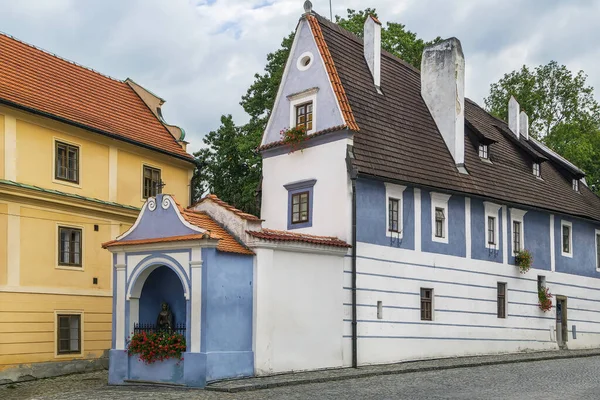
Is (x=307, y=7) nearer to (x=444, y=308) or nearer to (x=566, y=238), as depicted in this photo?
(x=444, y=308)

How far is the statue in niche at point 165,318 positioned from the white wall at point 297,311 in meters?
2.21

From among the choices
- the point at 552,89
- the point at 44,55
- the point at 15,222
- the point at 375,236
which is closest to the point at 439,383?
the point at 375,236

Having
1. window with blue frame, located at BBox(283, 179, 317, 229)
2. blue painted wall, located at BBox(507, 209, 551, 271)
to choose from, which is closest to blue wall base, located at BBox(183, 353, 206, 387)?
window with blue frame, located at BBox(283, 179, 317, 229)

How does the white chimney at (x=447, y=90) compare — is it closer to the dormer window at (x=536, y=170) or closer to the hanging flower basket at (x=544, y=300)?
the dormer window at (x=536, y=170)

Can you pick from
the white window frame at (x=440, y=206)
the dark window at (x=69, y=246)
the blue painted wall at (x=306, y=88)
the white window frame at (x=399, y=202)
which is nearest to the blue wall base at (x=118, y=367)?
the dark window at (x=69, y=246)

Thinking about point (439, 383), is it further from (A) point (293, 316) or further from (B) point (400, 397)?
(A) point (293, 316)

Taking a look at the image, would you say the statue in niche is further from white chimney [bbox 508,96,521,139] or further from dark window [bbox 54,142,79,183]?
white chimney [bbox 508,96,521,139]

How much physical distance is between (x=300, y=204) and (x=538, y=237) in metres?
10.4

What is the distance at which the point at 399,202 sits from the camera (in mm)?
24672

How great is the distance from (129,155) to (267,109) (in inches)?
346

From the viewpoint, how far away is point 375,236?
77.5 feet

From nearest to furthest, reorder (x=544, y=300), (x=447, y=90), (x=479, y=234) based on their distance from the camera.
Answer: (x=479, y=234), (x=447, y=90), (x=544, y=300)

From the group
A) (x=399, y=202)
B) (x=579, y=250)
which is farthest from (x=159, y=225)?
(x=579, y=250)

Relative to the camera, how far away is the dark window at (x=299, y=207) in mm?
24375
